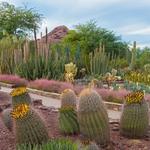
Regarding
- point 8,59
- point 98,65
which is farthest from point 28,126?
point 8,59

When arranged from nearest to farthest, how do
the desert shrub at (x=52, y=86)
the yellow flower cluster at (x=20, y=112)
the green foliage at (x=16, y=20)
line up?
the yellow flower cluster at (x=20, y=112) < the desert shrub at (x=52, y=86) < the green foliage at (x=16, y=20)

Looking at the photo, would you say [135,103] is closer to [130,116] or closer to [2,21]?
[130,116]

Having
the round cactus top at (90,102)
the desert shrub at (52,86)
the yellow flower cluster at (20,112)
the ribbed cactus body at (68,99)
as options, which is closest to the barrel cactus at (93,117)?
the round cactus top at (90,102)

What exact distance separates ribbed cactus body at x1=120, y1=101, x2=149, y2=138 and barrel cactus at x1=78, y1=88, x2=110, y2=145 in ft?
1.89

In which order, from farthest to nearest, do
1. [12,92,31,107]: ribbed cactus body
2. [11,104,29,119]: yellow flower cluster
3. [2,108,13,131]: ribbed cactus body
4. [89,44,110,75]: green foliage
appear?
[89,44,110,75]: green foliage
[12,92,31,107]: ribbed cactus body
[2,108,13,131]: ribbed cactus body
[11,104,29,119]: yellow flower cluster

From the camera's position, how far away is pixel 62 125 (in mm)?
8695

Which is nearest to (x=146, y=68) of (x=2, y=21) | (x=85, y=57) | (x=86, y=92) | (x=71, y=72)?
(x=85, y=57)

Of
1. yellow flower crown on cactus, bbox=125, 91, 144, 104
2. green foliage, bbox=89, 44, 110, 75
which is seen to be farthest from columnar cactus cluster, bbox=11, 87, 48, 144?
green foliage, bbox=89, 44, 110, 75

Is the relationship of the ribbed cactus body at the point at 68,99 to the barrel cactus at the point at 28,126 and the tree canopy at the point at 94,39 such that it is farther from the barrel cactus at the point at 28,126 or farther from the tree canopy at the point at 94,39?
the tree canopy at the point at 94,39

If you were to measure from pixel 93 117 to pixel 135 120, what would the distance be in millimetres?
873

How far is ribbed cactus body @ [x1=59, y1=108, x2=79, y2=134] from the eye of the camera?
8.52 metres

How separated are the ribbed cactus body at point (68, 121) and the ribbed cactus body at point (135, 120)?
2.47 feet

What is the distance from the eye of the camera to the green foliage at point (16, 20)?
54094 mm

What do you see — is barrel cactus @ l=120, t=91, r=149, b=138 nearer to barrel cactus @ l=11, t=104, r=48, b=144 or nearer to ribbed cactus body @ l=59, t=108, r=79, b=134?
ribbed cactus body @ l=59, t=108, r=79, b=134
